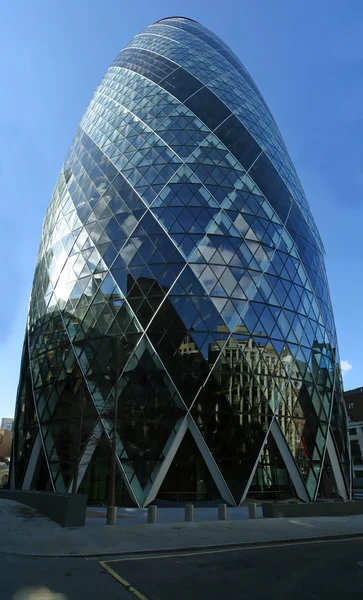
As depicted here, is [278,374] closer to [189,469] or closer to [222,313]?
[222,313]

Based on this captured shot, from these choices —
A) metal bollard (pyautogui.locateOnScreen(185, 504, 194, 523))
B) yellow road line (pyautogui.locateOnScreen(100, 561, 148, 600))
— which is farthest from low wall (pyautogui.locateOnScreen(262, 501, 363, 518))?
yellow road line (pyautogui.locateOnScreen(100, 561, 148, 600))

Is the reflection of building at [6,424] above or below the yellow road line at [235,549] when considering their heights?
above

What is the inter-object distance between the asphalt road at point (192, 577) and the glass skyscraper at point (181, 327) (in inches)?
418

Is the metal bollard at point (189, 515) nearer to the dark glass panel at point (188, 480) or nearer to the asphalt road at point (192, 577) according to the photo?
the asphalt road at point (192, 577)

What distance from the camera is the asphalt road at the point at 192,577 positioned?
20.4 feet

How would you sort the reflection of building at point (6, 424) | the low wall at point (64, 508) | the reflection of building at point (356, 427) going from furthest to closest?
the reflection of building at point (6, 424) → the reflection of building at point (356, 427) → the low wall at point (64, 508)

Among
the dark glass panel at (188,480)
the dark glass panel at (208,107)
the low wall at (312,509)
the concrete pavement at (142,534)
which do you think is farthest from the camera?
the dark glass panel at (208,107)

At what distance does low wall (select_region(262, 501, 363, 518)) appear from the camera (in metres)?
16.0

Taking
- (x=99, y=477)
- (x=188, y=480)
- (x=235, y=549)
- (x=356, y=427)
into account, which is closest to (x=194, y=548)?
(x=235, y=549)

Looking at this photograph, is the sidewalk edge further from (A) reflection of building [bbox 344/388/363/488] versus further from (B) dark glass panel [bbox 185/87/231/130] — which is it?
(A) reflection of building [bbox 344/388/363/488]

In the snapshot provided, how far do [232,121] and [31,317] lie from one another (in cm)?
2408

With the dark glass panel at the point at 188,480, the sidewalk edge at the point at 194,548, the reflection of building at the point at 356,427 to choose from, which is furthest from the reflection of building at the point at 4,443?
the sidewalk edge at the point at 194,548

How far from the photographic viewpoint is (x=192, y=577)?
7250 millimetres

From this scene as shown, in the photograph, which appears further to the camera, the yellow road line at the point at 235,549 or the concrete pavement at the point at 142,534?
the concrete pavement at the point at 142,534
